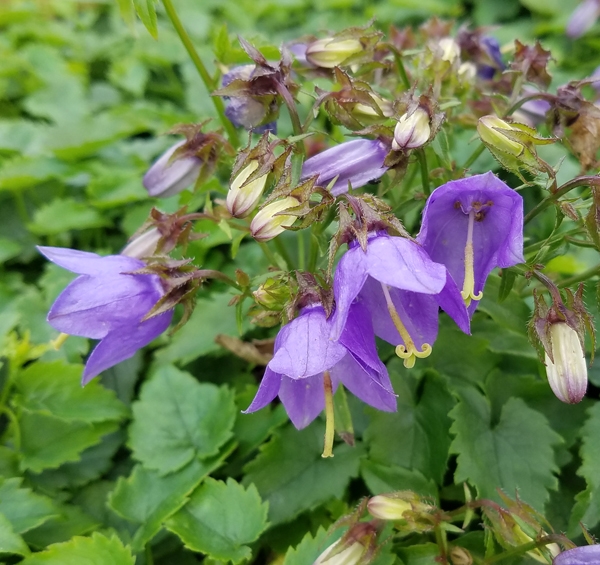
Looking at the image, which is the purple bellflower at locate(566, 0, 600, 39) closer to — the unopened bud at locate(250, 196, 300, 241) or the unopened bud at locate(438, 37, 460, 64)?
the unopened bud at locate(438, 37, 460, 64)

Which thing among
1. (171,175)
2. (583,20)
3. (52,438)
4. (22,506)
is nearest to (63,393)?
(52,438)

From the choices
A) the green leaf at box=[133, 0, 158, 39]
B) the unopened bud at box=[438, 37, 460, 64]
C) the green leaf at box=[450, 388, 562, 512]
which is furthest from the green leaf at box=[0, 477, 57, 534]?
the unopened bud at box=[438, 37, 460, 64]

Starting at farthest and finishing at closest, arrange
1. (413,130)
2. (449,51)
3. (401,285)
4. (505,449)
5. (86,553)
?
1. (449,51)
2. (505,449)
3. (86,553)
4. (413,130)
5. (401,285)

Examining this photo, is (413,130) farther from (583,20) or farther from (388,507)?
(583,20)

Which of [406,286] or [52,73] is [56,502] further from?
[52,73]

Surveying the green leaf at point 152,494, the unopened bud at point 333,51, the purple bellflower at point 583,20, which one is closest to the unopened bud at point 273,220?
the unopened bud at point 333,51

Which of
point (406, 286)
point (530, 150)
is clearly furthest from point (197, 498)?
point (530, 150)
